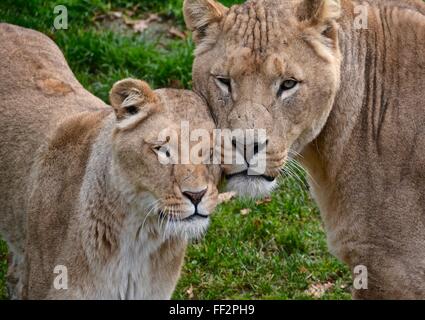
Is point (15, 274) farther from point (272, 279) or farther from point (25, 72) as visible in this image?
point (272, 279)

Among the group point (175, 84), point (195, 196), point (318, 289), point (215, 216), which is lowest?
point (318, 289)

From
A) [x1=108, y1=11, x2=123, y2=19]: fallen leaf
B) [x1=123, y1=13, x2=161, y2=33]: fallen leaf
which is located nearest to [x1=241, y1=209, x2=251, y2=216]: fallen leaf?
[x1=123, y1=13, x2=161, y2=33]: fallen leaf

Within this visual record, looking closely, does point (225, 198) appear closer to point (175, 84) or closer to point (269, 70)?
point (175, 84)

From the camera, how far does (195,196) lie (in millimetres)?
5102

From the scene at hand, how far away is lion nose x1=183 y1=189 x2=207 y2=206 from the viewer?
5102 millimetres

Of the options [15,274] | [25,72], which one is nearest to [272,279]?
[15,274]

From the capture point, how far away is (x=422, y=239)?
5.59 m

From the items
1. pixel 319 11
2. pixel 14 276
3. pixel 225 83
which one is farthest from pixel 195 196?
pixel 14 276

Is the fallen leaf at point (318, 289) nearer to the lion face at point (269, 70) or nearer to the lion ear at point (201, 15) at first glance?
the lion face at point (269, 70)

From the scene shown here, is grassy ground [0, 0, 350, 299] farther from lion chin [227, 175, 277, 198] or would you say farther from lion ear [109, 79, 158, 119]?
lion ear [109, 79, 158, 119]

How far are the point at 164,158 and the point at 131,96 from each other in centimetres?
43

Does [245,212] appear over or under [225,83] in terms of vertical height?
under

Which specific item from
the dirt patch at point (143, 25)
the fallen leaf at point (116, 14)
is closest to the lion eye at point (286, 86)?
the dirt patch at point (143, 25)

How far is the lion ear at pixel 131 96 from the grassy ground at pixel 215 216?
218 centimetres
